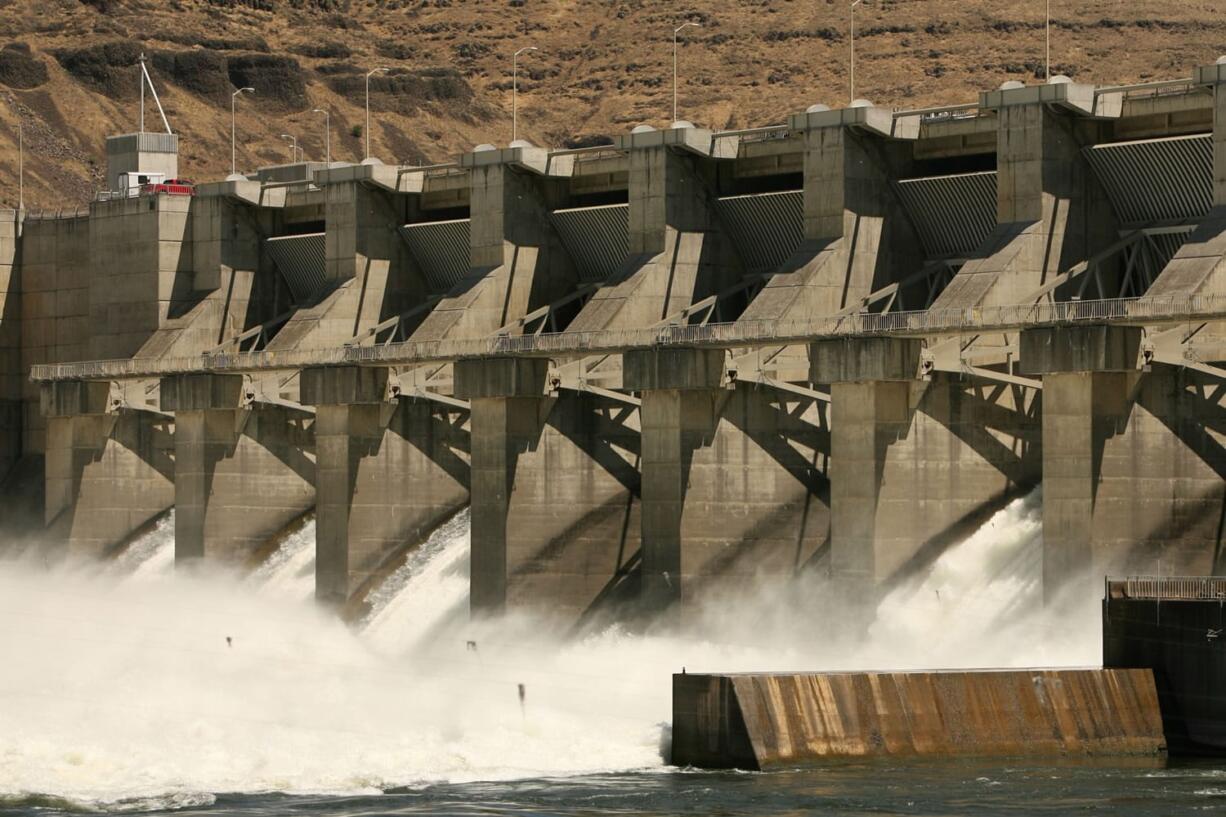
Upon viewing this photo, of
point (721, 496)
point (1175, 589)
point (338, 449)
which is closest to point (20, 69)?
point (338, 449)

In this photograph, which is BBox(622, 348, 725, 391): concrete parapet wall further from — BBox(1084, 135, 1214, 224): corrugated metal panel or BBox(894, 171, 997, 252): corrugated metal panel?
BBox(1084, 135, 1214, 224): corrugated metal panel

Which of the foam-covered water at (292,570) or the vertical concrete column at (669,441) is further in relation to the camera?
the foam-covered water at (292,570)

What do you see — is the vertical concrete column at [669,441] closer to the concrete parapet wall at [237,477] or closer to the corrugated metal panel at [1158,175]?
the corrugated metal panel at [1158,175]

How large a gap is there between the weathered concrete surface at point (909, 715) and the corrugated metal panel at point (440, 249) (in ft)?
119

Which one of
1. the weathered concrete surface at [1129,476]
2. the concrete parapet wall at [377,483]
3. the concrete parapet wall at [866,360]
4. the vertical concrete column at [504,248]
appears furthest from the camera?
the vertical concrete column at [504,248]

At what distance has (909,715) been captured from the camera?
54625mm

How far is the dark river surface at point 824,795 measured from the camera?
49.8m

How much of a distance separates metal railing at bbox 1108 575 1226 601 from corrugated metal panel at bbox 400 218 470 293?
117 ft

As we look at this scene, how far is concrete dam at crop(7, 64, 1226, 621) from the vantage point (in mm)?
66188

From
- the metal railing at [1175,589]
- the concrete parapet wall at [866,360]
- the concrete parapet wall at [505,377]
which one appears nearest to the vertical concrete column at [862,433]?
the concrete parapet wall at [866,360]

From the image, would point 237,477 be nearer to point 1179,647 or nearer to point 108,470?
point 108,470

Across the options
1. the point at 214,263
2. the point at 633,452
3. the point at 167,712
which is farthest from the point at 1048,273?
the point at 214,263

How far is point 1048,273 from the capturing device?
7212cm

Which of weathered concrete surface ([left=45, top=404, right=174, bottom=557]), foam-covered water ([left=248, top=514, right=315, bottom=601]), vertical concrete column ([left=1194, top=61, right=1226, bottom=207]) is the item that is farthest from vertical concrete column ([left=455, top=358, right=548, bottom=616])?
vertical concrete column ([left=1194, top=61, right=1226, bottom=207])
